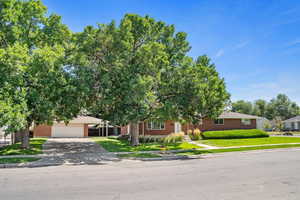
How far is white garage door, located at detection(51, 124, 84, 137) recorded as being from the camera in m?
36.1

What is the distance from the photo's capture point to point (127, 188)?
23.1ft

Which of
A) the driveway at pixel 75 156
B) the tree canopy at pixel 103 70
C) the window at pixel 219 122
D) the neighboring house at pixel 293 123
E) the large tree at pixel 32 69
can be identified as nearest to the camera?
the driveway at pixel 75 156

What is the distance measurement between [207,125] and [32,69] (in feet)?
85.0

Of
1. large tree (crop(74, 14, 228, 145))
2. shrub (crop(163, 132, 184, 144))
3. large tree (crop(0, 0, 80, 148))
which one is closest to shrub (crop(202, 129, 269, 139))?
shrub (crop(163, 132, 184, 144))

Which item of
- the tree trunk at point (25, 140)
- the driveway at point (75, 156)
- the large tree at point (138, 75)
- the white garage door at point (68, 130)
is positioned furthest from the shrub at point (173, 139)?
the white garage door at point (68, 130)

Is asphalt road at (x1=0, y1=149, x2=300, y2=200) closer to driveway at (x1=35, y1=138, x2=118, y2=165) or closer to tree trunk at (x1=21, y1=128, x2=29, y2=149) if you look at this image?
driveway at (x1=35, y1=138, x2=118, y2=165)

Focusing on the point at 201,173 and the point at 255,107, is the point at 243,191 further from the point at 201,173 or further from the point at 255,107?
the point at 255,107

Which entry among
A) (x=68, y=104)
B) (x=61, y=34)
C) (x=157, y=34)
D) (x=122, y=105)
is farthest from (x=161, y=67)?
(x=61, y=34)

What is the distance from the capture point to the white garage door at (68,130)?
36062mm

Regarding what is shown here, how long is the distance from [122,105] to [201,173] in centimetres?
1023

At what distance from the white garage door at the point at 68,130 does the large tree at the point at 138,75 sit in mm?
18586

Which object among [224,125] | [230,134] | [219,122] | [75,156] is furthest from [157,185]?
[224,125]

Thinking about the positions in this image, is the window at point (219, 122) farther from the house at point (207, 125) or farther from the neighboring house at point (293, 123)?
the neighboring house at point (293, 123)

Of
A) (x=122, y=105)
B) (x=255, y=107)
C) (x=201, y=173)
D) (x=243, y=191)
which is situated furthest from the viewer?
(x=255, y=107)
